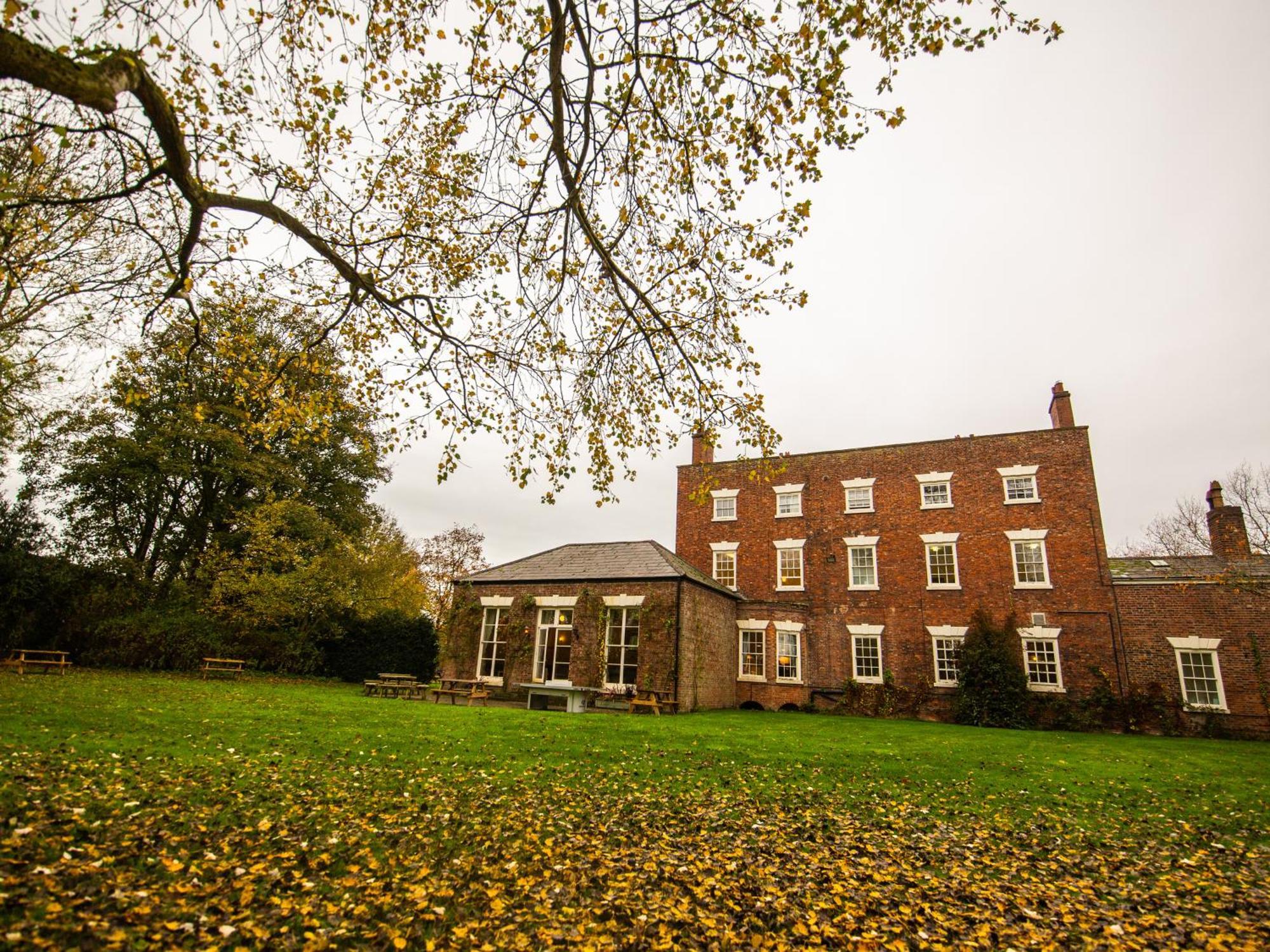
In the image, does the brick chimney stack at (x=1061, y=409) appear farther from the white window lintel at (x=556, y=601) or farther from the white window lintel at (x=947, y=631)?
the white window lintel at (x=556, y=601)

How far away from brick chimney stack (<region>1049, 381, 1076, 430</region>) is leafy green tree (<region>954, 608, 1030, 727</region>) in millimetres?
7553

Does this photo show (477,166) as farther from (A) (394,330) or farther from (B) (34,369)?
(B) (34,369)

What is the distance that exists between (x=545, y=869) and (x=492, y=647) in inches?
704

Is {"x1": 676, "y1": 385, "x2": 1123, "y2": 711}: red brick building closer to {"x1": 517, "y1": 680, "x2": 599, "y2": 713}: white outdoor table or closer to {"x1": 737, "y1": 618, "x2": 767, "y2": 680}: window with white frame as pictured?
{"x1": 737, "y1": 618, "x2": 767, "y2": 680}: window with white frame

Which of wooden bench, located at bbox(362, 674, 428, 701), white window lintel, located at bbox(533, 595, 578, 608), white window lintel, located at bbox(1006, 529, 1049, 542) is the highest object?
white window lintel, located at bbox(1006, 529, 1049, 542)

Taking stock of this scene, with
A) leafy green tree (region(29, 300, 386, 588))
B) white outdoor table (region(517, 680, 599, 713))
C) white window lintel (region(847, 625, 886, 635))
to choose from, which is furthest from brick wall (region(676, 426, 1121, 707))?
leafy green tree (region(29, 300, 386, 588))

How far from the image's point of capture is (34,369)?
18.5 meters

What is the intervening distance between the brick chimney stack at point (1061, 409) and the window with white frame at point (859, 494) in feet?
22.1

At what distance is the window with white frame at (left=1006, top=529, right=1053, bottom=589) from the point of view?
21000mm

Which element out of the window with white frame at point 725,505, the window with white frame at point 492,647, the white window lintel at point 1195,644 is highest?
the window with white frame at point 725,505

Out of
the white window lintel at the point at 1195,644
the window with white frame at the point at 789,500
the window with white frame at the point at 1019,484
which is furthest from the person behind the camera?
the window with white frame at the point at 789,500

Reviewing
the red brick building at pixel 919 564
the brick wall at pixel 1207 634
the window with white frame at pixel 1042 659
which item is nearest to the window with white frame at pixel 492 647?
the red brick building at pixel 919 564

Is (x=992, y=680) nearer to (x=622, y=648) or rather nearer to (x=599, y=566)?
(x=622, y=648)

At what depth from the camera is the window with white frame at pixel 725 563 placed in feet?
84.4
